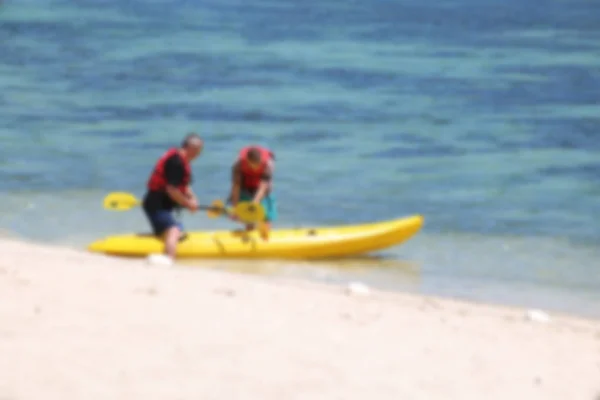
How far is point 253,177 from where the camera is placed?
37.1 ft

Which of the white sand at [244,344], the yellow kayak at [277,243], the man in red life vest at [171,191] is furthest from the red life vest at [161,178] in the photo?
the white sand at [244,344]

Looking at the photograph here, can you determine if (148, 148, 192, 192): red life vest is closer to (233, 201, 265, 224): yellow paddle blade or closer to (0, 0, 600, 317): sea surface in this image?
(233, 201, 265, 224): yellow paddle blade

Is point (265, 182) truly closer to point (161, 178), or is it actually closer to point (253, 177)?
Answer: point (253, 177)

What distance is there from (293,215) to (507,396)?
8.20 meters

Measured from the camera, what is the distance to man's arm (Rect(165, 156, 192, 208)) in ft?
34.0

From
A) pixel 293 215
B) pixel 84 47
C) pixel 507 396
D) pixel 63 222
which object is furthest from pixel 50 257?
pixel 84 47

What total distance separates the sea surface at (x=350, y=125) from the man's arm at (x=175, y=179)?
66 centimetres

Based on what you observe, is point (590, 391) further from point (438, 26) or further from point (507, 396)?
point (438, 26)

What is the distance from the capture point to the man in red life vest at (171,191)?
34.1 feet

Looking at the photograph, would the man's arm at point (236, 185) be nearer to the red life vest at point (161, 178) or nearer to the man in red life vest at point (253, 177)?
the man in red life vest at point (253, 177)

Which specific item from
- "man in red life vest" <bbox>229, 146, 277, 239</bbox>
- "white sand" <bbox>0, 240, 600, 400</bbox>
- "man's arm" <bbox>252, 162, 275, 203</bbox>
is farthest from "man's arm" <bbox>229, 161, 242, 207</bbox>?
"white sand" <bbox>0, 240, 600, 400</bbox>

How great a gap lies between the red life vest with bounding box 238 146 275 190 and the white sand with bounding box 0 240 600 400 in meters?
2.72

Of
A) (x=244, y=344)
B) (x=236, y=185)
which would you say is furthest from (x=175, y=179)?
(x=244, y=344)

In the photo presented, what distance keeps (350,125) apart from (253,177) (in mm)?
10540
